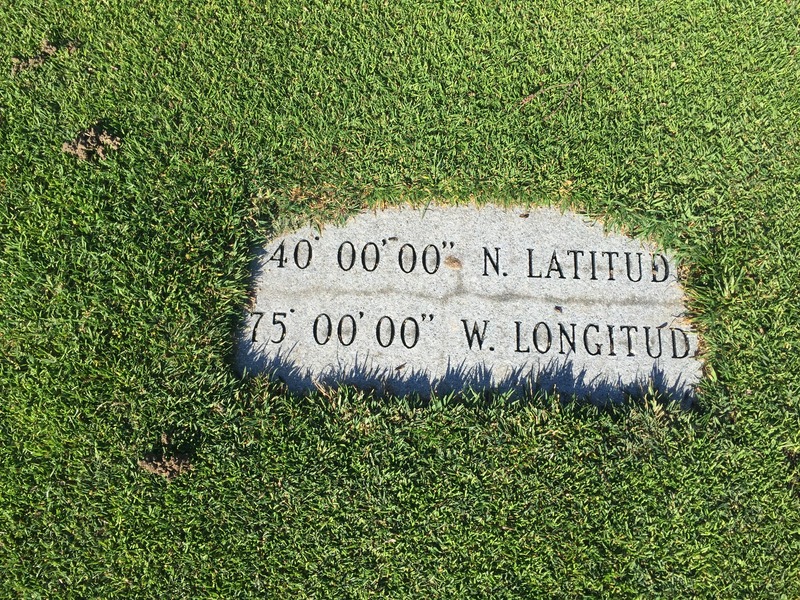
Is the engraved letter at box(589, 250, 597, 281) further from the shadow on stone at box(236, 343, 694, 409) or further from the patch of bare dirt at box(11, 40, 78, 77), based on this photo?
the patch of bare dirt at box(11, 40, 78, 77)

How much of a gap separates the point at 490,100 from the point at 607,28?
0.92m

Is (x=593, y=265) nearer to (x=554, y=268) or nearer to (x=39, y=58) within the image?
(x=554, y=268)

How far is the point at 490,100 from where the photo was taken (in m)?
3.22

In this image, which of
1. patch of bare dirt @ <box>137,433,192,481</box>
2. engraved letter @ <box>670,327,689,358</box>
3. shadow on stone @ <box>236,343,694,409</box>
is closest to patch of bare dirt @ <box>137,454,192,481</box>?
patch of bare dirt @ <box>137,433,192,481</box>

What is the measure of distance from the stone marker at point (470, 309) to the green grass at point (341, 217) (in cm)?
13

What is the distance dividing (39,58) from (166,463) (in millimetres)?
2593

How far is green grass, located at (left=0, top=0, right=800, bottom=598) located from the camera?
8.45ft

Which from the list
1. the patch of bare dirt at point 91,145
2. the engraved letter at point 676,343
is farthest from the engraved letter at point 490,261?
the patch of bare dirt at point 91,145

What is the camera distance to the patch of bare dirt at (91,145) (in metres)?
3.07

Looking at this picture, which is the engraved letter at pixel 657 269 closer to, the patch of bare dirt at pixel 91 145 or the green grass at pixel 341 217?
the green grass at pixel 341 217

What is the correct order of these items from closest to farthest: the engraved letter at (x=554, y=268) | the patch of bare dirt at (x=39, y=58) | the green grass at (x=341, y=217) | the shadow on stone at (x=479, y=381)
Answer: the green grass at (x=341, y=217) → the shadow on stone at (x=479, y=381) → the engraved letter at (x=554, y=268) → the patch of bare dirt at (x=39, y=58)

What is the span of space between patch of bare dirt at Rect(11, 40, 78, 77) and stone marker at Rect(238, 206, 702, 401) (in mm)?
1825

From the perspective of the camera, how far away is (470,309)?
116 inches

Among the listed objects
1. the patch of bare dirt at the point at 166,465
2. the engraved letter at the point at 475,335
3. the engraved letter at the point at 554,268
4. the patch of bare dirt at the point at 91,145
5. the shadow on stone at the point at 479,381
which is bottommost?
the patch of bare dirt at the point at 166,465
